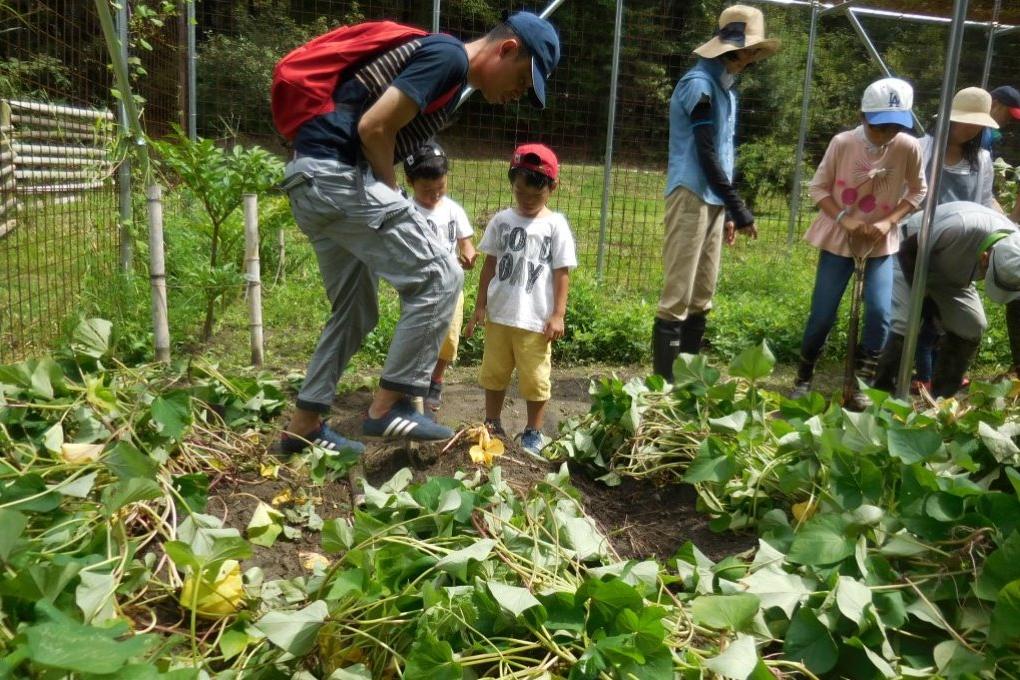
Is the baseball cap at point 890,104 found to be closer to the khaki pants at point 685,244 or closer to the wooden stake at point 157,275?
the khaki pants at point 685,244

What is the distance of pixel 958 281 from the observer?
4.75 metres

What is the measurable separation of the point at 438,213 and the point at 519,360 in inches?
38.8

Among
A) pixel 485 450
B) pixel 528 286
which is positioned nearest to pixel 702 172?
pixel 528 286

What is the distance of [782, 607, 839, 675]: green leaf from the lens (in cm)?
200

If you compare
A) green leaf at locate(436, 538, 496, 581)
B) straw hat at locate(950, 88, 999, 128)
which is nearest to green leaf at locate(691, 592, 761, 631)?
green leaf at locate(436, 538, 496, 581)

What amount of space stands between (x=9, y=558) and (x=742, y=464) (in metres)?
2.19

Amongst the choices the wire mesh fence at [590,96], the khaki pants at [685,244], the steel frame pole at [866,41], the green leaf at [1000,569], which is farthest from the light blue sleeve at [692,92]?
the steel frame pole at [866,41]

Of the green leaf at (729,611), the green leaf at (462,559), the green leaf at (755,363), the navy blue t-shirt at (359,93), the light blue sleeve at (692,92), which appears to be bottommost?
the green leaf at (729,611)

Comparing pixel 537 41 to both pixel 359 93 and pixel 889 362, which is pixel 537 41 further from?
pixel 889 362

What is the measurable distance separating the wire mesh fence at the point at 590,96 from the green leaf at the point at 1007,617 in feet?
13.7

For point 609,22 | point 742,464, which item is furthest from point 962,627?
point 609,22

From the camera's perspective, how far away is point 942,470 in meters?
2.71

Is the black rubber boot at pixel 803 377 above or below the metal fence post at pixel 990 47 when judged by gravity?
below

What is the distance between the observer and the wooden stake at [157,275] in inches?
166
